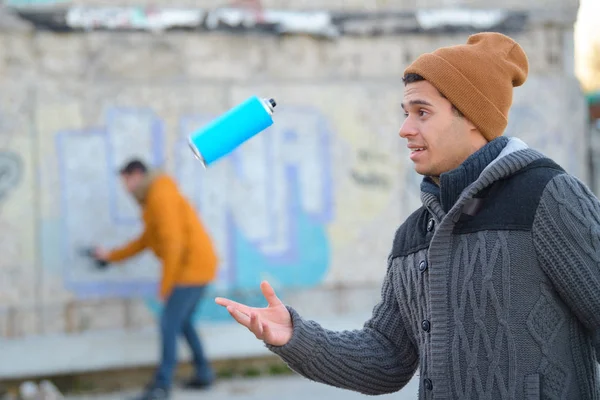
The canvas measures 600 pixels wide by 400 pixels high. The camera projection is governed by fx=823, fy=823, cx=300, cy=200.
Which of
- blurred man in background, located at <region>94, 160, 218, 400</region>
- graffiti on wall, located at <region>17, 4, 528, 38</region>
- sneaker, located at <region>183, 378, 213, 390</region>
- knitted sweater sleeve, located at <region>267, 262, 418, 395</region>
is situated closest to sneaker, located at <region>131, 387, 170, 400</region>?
blurred man in background, located at <region>94, 160, 218, 400</region>

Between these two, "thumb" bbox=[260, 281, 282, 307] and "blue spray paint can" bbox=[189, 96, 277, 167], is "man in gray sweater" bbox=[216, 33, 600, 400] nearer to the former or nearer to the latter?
"thumb" bbox=[260, 281, 282, 307]

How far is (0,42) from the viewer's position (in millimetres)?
6805

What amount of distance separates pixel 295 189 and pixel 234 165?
0.58 meters

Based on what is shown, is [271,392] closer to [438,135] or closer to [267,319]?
[267,319]

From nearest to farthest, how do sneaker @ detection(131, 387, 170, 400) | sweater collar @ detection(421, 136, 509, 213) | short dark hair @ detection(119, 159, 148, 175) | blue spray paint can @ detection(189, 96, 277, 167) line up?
sweater collar @ detection(421, 136, 509, 213) < blue spray paint can @ detection(189, 96, 277, 167) < sneaker @ detection(131, 387, 170, 400) < short dark hair @ detection(119, 159, 148, 175)

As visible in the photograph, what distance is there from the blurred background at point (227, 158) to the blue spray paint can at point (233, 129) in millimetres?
4741

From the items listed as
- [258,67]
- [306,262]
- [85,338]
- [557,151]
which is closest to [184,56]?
[258,67]

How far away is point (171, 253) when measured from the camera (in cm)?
612

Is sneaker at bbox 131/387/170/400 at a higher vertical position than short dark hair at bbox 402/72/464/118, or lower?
lower

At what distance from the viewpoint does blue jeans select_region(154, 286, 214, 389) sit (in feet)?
20.2

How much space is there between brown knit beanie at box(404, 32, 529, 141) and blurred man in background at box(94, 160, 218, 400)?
4.16m

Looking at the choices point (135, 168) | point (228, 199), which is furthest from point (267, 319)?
point (228, 199)

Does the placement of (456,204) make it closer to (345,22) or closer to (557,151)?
(345,22)

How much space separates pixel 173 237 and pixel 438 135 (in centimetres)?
418
